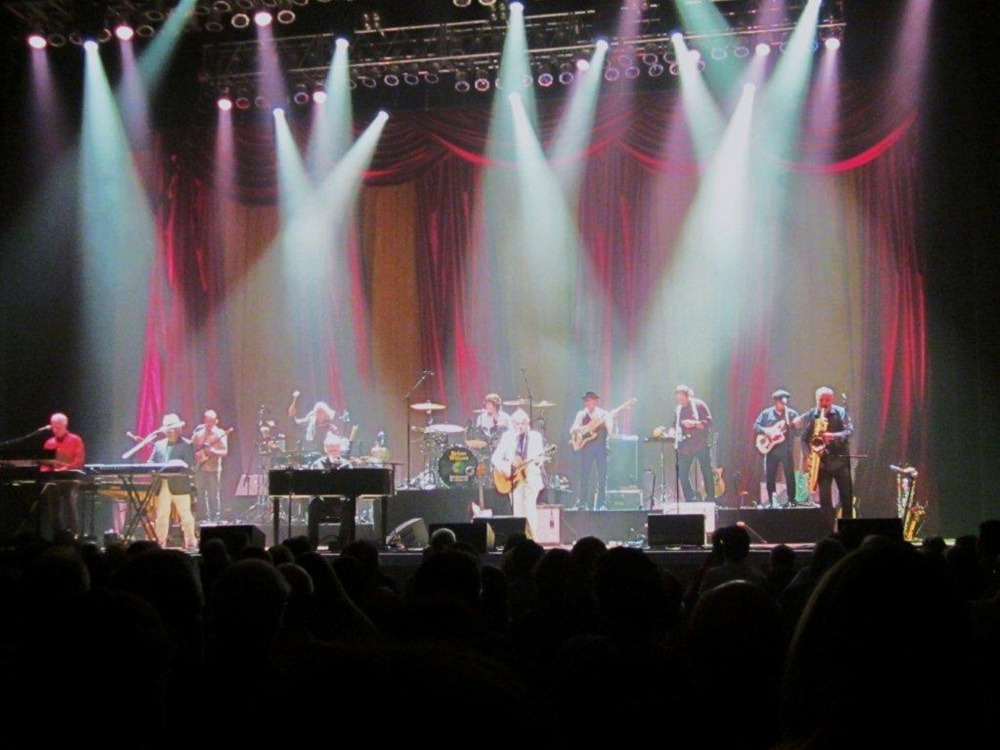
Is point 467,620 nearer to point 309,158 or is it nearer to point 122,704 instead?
point 122,704

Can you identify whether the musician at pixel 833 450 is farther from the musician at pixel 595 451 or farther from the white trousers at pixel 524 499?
the white trousers at pixel 524 499

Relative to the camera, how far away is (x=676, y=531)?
10883mm

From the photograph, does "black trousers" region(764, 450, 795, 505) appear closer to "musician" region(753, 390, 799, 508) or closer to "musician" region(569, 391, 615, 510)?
"musician" region(753, 390, 799, 508)

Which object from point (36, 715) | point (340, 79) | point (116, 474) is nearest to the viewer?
point (36, 715)

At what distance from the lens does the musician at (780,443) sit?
14.7 metres

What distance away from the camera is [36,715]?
152cm

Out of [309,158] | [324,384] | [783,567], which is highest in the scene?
[309,158]

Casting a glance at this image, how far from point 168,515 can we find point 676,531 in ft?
23.1

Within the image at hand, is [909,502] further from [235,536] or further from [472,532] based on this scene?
[235,536]

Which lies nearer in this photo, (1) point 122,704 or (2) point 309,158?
(1) point 122,704

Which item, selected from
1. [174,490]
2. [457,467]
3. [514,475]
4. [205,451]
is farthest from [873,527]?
[205,451]

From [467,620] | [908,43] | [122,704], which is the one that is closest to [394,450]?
[908,43]

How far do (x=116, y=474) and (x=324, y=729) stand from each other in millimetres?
12568

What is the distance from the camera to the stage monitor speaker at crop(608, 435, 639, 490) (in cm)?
1619
